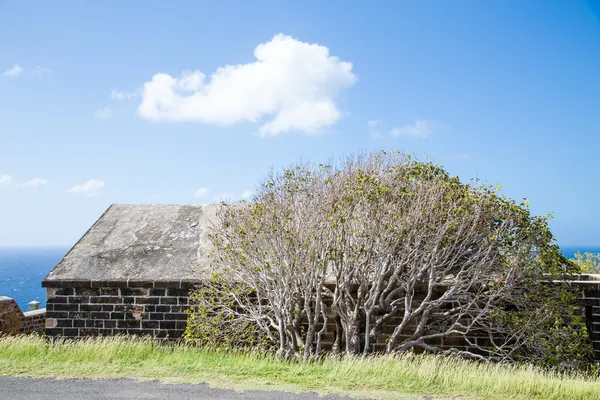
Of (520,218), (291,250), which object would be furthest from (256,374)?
(520,218)

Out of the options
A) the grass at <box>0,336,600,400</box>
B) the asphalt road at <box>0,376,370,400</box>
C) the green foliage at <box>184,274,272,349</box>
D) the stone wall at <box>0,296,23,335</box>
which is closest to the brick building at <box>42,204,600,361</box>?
the green foliage at <box>184,274,272,349</box>

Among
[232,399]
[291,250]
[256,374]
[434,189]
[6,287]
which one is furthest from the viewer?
[6,287]

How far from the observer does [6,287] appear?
146250 mm

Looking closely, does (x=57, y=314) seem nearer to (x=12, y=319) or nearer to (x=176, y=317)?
(x=176, y=317)

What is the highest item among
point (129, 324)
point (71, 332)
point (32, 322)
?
point (129, 324)

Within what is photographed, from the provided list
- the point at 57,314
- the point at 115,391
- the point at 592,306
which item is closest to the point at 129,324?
the point at 57,314

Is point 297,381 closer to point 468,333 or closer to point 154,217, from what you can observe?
point 468,333

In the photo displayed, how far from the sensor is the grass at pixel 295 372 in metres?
8.80

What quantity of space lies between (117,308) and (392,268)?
6.53 metres

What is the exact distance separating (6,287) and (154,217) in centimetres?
14857

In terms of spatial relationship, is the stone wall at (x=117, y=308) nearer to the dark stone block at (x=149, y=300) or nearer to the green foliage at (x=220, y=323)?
the dark stone block at (x=149, y=300)

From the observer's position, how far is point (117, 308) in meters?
13.7

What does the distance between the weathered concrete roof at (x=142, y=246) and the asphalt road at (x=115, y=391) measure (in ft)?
14.4

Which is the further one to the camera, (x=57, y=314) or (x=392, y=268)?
(x=57, y=314)
